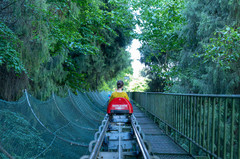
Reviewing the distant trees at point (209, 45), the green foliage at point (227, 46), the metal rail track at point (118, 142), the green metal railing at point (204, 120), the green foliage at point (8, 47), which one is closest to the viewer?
the green metal railing at point (204, 120)

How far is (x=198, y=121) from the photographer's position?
302cm

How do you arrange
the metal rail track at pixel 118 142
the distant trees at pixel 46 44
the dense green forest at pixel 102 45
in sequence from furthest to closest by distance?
the dense green forest at pixel 102 45 < the distant trees at pixel 46 44 < the metal rail track at pixel 118 142

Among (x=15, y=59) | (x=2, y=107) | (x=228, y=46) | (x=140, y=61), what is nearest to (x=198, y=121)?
(x=2, y=107)

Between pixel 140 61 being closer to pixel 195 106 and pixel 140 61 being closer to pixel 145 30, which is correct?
pixel 145 30

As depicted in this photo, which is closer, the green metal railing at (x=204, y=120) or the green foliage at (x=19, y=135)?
the green metal railing at (x=204, y=120)

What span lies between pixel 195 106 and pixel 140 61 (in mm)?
17093

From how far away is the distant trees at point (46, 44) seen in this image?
4.70 metres

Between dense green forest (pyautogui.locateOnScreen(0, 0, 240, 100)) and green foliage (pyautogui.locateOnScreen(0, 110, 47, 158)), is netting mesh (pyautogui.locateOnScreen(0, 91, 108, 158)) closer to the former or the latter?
green foliage (pyautogui.locateOnScreen(0, 110, 47, 158))

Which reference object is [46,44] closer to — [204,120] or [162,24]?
[204,120]

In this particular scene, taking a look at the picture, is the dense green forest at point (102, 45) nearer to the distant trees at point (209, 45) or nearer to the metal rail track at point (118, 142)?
the distant trees at point (209, 45)

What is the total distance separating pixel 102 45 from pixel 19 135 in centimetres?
1203

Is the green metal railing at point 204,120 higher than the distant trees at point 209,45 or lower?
lower

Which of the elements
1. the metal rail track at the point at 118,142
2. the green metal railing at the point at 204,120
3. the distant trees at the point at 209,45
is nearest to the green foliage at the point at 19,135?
the metal rail track at the point at 118,142

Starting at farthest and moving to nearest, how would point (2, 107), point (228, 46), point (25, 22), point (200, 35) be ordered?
point (200, 35) → point (228, 46) → point (25, 22) → point (2, 107)
